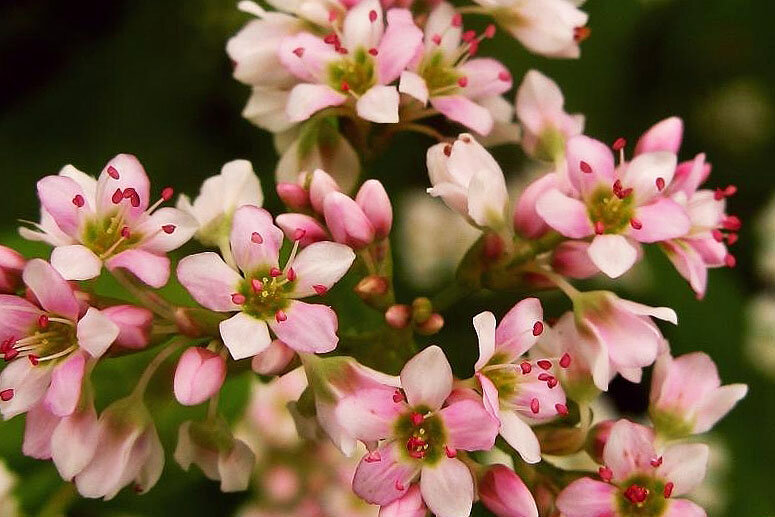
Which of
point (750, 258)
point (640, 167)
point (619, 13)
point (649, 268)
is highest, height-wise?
point (640, 167)

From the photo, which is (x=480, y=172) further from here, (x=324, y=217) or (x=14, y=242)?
(x=14, y=242)

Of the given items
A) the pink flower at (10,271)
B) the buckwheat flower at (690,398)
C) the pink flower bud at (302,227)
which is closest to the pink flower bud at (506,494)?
the buckwheat flower at (690,398)

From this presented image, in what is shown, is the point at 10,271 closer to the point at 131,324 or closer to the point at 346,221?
the point at 131,324

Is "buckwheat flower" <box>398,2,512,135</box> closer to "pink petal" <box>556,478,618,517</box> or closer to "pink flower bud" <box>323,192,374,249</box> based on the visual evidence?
"pink flower bud" <box>323,192,374,249</box>

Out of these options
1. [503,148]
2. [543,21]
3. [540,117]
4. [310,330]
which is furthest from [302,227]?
[503,148]

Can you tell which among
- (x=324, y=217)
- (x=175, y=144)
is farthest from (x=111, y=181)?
(x=175, y=144)

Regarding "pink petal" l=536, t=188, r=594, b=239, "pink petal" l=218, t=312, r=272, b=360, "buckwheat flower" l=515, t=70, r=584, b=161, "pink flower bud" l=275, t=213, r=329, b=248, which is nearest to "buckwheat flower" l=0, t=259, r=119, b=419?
"pink petal" l=218, t=312, r=272, b=360
